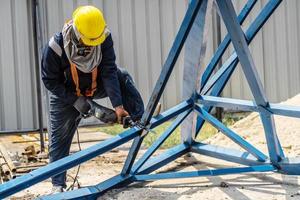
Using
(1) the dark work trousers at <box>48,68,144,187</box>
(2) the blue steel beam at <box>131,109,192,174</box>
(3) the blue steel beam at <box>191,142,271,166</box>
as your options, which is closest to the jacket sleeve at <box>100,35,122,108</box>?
(1) the dark work trousers at <box>48,68,144,187</box>

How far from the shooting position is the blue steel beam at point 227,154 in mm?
5250

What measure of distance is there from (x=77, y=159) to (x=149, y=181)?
1.17m

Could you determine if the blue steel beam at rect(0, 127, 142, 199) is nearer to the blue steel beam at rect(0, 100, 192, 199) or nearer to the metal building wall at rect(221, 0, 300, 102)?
the blue steel beam at rect(0, 100, 192, 199)

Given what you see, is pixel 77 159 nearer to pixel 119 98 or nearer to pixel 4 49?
pixel 119 98

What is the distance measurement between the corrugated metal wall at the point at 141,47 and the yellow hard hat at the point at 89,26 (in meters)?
5.44

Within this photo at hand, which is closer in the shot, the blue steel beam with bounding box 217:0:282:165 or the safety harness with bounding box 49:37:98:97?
the blue steel beam with bounding box 217:0:282:165

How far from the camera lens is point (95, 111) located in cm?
482

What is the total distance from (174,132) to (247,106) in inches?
154

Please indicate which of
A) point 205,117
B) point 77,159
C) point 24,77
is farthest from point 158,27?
point 77,159

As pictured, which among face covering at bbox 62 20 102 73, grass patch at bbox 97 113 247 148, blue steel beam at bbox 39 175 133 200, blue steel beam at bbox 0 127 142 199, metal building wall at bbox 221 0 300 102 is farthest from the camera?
metal building wall at bbox 221 0 300 102

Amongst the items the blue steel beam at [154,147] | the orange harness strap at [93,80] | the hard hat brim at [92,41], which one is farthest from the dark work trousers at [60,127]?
the hard hat brim at [92,41]

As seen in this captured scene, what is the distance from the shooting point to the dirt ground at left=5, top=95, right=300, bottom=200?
459cm

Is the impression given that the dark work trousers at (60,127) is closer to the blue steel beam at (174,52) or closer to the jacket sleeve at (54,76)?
the jacket sleeve at (54,76)

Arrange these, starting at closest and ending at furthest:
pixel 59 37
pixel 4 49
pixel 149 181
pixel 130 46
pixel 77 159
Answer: pixel 77 159, pixel 59 37, pixel 149 181, pixel 4 49, pixel 130 46
